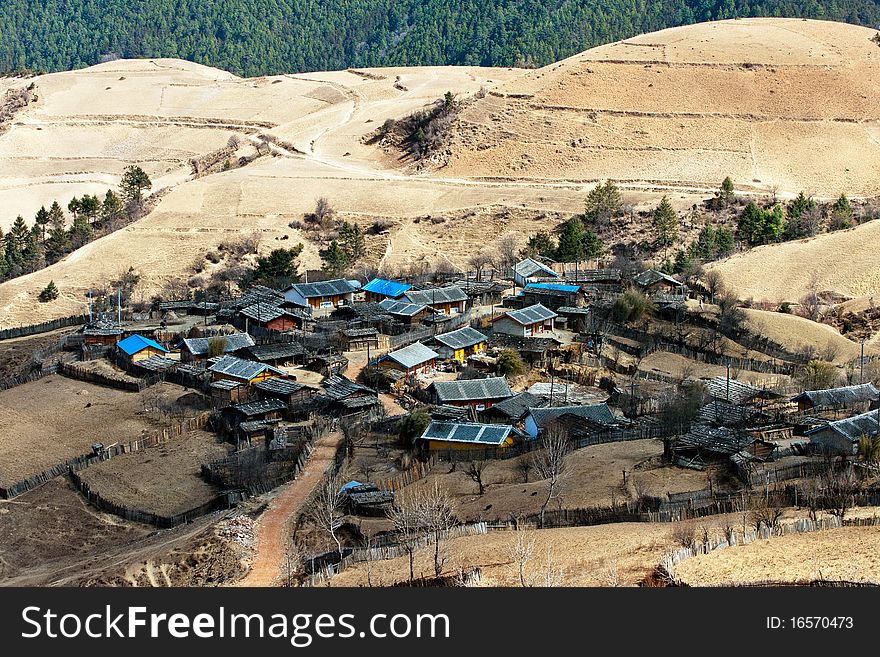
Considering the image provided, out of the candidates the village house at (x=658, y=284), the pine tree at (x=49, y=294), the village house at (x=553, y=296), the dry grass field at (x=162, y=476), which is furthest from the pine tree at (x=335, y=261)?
the dry grass field at (x=162, y=476)

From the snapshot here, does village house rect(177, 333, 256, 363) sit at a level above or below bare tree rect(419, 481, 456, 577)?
below

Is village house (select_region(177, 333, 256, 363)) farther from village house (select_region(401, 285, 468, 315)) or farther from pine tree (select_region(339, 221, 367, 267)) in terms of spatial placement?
pine tree (select_region(339, 221, 367, 267))

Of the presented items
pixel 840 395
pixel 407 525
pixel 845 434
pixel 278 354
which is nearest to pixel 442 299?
pixel 278 354

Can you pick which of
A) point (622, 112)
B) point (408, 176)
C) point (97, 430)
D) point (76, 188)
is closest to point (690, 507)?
point (97, 430)

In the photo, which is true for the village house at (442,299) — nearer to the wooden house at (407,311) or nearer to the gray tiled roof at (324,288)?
the wooden house at (407,311)

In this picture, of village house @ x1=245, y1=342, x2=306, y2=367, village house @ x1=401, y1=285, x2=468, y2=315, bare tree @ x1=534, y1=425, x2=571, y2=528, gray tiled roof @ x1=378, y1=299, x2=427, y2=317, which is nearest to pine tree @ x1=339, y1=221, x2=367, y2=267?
village house @ x1=401, y1=285, x2=468, y2=315
